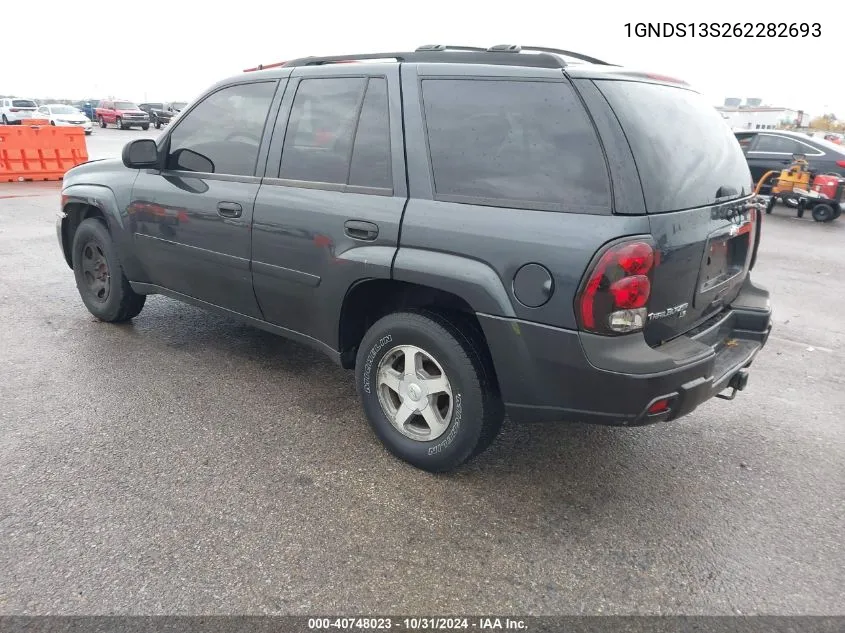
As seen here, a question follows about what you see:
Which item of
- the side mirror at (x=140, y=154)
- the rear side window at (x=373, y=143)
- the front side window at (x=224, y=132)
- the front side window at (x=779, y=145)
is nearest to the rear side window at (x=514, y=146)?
the rear side window at (x=373, y=143)

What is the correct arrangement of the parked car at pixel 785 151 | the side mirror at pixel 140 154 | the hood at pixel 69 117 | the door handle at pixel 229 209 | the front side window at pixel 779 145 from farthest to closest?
the hood at pixel 69 117
the front side window at pixel 779 145
the parked car at pixel 785 151
the side mirror at pixel 140 154
the door handle at pixel 229 209

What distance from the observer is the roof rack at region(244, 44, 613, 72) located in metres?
2.70

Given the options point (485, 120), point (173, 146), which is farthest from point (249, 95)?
point (485, 120)

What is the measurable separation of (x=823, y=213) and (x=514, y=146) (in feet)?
37.6

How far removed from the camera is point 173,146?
4.10 metres

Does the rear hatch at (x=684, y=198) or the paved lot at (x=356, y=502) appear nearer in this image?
the paved lot at (x=356, y=502)

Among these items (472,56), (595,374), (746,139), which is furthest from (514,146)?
(746,139)

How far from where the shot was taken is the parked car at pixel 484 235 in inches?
96.3

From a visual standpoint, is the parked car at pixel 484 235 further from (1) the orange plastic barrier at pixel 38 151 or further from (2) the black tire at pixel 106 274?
(1) the orange plastic barrier at pixel 38 151

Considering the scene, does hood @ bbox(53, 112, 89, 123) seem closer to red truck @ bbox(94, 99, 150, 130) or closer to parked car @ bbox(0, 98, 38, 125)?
parked car @ bbox(0, 98, 38, 125)

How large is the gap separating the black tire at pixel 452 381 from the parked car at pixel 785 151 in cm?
1155

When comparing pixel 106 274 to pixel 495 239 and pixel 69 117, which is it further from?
pixel 69 117

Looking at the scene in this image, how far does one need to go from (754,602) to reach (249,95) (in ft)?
11.7

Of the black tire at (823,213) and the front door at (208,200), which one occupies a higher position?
the front door at (208,200)
